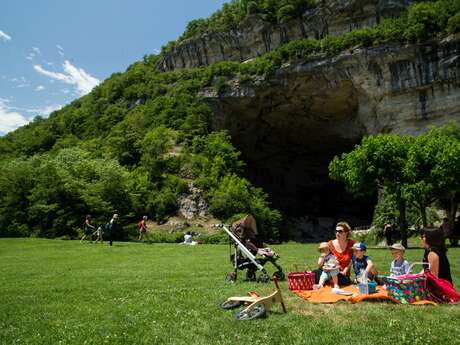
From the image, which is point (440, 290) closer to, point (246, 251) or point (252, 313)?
point (252, 313)

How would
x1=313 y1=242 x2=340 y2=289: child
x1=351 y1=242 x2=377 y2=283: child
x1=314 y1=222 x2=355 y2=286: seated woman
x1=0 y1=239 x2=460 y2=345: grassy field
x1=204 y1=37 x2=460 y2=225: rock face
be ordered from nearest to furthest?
x1=0 y1=239 x2=460 y2=345: grassy field
x1=313 y1=242 x2=340 y2=289: child
x1=351 y1=242 x2=377 y2=283: child
x1=314 y1=222 x2=355 y2=286: seated woman
x1=204 y1=37 x2=460 y2=225: rock face

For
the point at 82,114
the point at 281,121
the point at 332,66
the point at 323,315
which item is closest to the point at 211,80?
the point at 281,121

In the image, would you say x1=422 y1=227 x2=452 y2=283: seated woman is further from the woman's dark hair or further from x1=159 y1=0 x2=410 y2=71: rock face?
x1=159 y1=0 x2=410 y2=71: rock face

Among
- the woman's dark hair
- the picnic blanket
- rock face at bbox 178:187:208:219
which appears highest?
rock face at bbox 178:187:208:219

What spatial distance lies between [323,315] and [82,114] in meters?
67.0

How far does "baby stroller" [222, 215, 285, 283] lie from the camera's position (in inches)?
397

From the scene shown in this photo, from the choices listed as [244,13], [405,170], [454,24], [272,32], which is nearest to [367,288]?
[405,170]

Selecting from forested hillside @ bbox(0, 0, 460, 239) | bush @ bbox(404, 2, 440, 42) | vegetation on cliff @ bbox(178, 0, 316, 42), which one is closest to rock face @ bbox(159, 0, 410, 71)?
vegetation on cliff @ bbox(178, 0, 316, 42)

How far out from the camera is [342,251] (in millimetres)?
9258

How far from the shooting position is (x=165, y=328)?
229 inches

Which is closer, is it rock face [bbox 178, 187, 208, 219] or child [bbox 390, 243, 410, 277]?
child [bbox 390, 243, 410, 277]

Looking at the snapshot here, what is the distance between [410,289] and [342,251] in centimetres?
216

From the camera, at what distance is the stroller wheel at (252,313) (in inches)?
245

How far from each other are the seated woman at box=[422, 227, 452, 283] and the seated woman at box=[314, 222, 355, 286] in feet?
5.94
